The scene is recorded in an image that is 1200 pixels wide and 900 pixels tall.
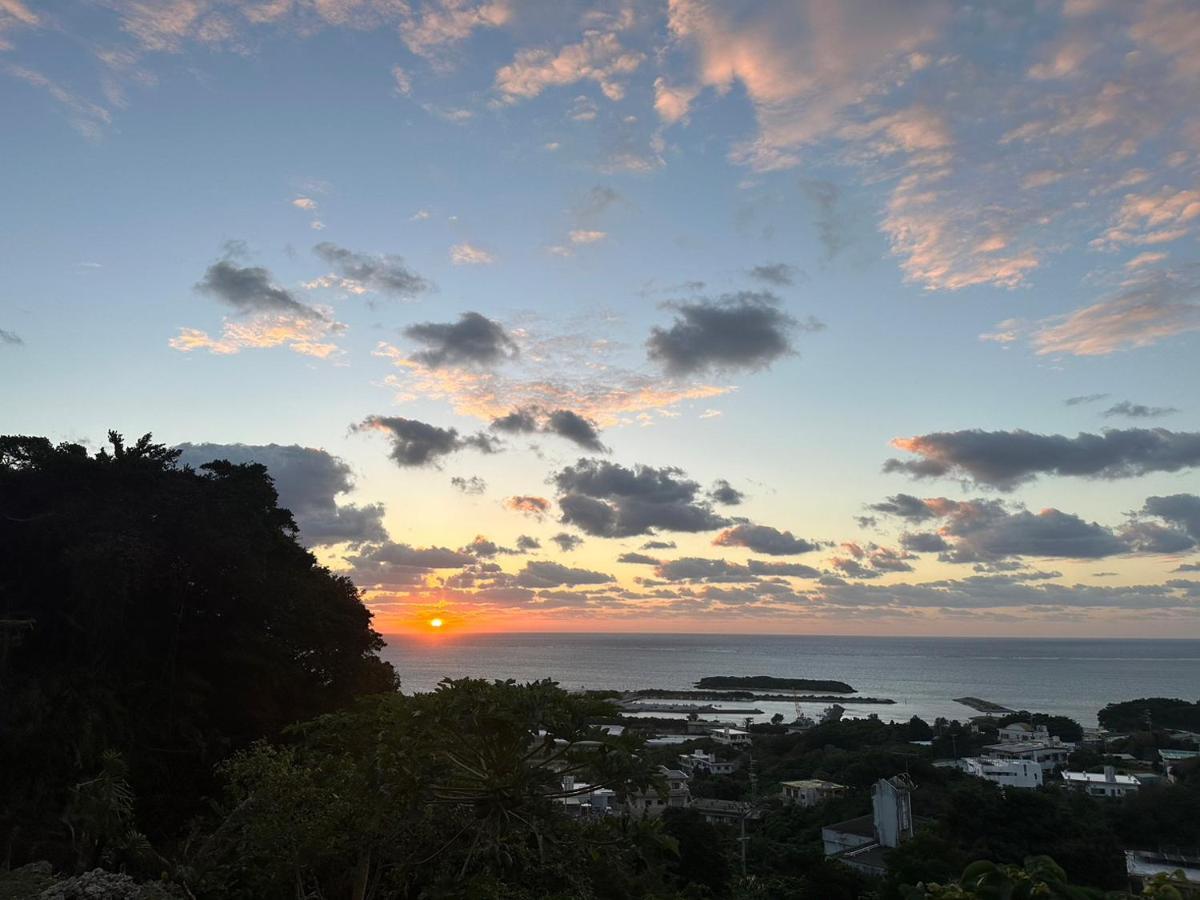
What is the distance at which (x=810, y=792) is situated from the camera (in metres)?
36.3

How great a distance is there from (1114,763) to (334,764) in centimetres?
5515

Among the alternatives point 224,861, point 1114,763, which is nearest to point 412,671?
point 1114,763

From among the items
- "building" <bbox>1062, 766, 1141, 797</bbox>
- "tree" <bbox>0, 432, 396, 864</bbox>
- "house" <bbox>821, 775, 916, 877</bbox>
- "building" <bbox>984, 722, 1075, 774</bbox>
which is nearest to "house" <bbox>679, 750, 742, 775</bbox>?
"building" <bbox>984, 722, 1075, 774</bbox>

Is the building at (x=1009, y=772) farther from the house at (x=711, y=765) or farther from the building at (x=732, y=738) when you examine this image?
the building at (x=732, y=738)

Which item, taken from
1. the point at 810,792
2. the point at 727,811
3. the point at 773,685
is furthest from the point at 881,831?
the point at 773,685

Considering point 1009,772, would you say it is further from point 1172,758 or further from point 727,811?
point 727,811

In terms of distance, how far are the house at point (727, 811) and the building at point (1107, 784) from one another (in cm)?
1609

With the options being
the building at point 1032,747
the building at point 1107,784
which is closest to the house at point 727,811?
the building at point 1107,784

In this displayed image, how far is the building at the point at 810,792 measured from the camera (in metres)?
35.2

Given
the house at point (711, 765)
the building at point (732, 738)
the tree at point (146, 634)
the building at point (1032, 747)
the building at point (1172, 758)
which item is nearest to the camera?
the tree at point (146, 634)

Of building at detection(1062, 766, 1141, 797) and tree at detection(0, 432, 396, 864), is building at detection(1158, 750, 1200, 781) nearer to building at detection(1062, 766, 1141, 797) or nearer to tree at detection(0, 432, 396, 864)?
building at detection(1062, 766, 1141, 797)

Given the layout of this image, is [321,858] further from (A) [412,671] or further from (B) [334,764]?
(A) [412,671]

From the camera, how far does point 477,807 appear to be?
21.6 feet

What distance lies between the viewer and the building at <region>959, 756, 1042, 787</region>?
129 ft
